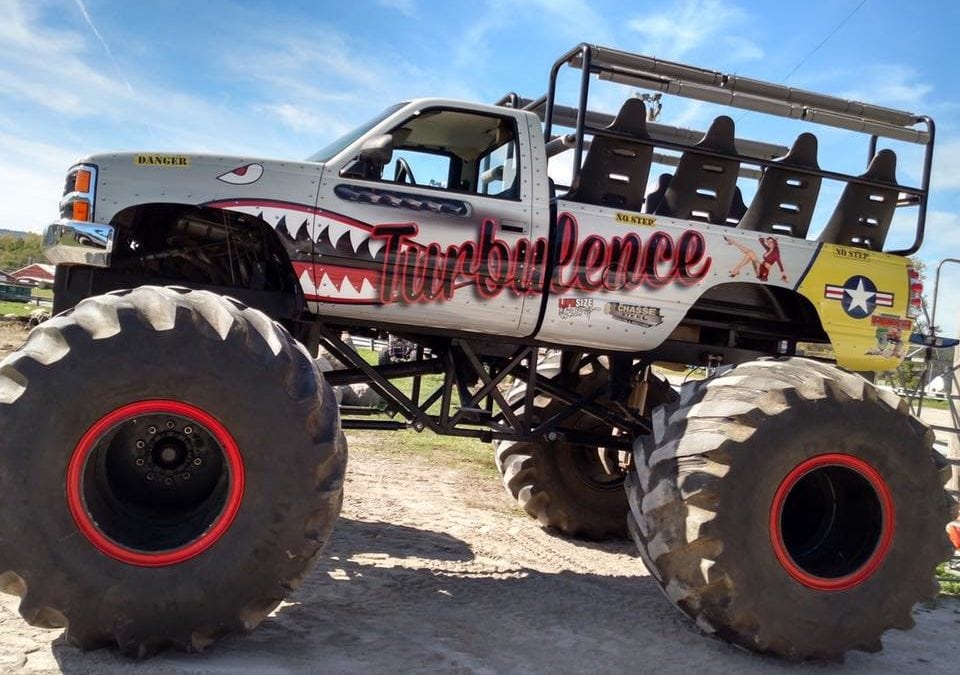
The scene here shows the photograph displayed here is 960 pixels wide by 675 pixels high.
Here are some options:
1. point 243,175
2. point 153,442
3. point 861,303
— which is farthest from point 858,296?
point 153,442

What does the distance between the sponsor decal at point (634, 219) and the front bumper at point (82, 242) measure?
9.80ft

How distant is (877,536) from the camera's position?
417cm

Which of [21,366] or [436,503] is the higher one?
[21,366]

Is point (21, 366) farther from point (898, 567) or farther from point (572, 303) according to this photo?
point (898, 567)

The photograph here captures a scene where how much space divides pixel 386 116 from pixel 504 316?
1491 mm

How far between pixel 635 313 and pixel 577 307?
1.29ft

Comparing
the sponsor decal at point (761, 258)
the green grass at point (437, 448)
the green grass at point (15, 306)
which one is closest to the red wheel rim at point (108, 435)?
the sponsor decal at point (761, 258)

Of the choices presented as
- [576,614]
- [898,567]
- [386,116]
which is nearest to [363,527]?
[576,614]

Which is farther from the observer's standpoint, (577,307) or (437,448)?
(437,448)

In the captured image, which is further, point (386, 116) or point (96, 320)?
point (386, 116)

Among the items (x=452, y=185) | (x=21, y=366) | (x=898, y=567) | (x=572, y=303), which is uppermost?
(x=452, y=185)

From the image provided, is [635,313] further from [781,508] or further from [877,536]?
[877,536]

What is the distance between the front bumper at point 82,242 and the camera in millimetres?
4230

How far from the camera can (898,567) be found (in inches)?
162
